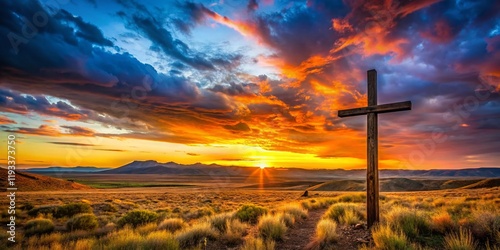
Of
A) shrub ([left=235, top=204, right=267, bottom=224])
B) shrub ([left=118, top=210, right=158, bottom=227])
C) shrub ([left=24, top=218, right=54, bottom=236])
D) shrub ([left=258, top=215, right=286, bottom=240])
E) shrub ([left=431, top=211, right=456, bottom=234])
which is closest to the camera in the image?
shrub ([left=431, top=211, right=456, bottom=234])

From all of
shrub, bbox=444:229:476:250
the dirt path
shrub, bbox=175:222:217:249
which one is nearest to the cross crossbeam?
shrub, bbox=444:229:476:250

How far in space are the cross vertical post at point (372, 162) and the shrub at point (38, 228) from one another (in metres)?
14.2

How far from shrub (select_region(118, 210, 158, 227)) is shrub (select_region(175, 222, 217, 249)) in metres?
6.39

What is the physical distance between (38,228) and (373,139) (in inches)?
607

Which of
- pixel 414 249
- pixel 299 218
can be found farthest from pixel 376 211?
pixel 299 218

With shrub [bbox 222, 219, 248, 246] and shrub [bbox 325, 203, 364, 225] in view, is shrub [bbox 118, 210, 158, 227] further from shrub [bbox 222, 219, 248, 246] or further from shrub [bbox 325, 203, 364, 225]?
shrub [bbox 325, 203, 364, 225]

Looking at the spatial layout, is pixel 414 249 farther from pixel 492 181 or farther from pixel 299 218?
pixel 492 181

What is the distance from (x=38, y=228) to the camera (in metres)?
12.5

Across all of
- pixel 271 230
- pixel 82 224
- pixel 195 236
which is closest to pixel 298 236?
pixel 271 230

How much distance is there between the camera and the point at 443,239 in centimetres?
640

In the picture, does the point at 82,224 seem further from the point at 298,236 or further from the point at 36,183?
the point at 36,183

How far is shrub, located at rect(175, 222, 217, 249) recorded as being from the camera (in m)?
8.10

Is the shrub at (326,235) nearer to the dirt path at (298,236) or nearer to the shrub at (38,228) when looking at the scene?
the dirt path at (298,236)

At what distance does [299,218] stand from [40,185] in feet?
256
